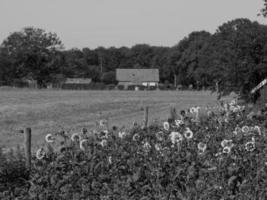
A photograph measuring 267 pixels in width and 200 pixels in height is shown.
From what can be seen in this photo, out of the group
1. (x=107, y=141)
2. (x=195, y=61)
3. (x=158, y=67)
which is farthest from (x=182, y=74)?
(x=107, y=141)

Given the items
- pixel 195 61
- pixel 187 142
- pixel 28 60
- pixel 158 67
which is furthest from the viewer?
pixel 158 67

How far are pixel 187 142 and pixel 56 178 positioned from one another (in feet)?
6.63

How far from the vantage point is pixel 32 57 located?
112 meters

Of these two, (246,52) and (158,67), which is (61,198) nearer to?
(246,52)

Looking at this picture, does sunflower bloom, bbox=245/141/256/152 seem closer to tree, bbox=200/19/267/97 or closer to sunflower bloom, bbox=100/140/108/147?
sunflower bloom, bbox=100/140/108/147

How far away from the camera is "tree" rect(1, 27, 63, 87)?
111438 mm

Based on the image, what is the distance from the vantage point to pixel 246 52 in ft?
79.4

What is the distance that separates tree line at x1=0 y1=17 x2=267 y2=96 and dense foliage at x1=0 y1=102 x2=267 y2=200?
15.0 meters

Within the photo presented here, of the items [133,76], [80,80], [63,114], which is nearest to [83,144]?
[63,114]

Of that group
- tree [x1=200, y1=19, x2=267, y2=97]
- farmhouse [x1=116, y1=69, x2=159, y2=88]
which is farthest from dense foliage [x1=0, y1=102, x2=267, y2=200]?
farmhouse [x1=116, y1=69, x2=159, y2=88]

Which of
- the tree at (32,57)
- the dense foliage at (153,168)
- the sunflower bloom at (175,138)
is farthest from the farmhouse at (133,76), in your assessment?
the sunflower bloom at (175,138)

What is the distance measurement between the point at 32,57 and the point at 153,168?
10605 centimetres

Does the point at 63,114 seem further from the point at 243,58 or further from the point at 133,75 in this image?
the point at 133,75

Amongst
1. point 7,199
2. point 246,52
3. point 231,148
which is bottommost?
point 7,199
